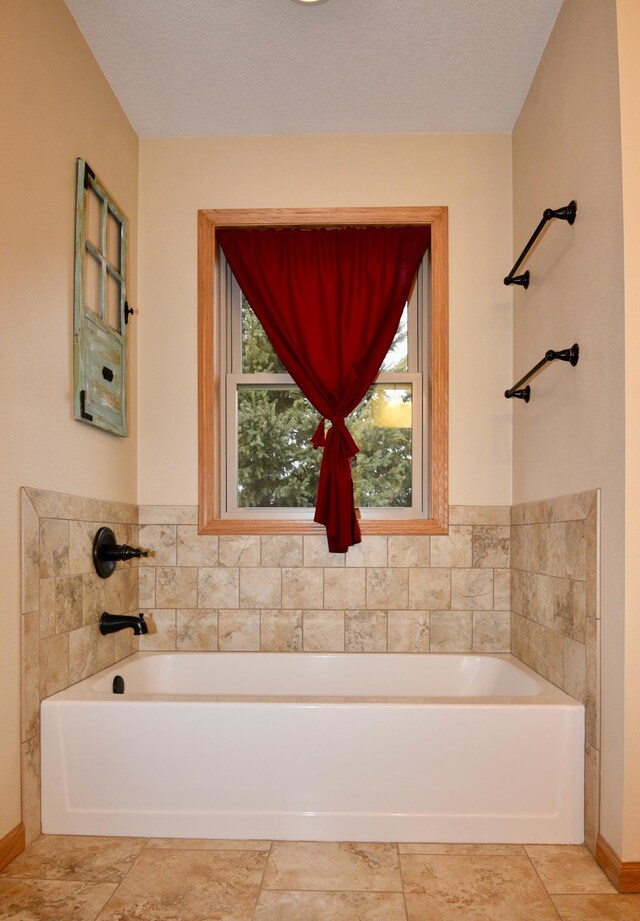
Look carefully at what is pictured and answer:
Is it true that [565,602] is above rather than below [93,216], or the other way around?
below

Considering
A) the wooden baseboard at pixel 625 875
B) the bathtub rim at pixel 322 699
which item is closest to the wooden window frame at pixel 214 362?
the bathtub rim at pixel 322 699

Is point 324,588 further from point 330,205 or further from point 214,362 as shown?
point 330,205

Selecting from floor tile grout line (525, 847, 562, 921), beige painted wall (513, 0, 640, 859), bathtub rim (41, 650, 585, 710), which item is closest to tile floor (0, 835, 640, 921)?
floor tile grout line (525, 847, 562, 921)

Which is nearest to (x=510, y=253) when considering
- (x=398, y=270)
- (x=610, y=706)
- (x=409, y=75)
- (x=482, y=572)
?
(x=398, y=270)

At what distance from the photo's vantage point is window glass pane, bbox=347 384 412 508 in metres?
3.54

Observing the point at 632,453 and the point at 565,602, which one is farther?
the point at 565,602

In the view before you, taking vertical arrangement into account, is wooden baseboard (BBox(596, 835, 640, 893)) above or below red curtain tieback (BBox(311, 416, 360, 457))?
below

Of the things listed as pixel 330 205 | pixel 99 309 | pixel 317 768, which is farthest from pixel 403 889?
pixel 330 205

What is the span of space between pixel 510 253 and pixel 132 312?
158 cm

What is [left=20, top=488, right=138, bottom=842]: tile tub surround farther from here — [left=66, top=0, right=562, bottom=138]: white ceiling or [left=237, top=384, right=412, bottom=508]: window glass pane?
[left=66, top=0, right=562, bottom=138]: white ceiling

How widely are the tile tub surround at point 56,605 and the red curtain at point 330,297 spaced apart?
3.24 ft

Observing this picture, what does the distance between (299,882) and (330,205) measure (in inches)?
100

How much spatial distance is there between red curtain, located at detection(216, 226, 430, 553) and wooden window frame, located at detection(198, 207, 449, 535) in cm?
7

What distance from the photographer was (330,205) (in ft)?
11.2
